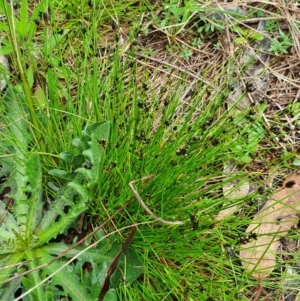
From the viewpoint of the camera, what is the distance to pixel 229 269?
1399 millimetres

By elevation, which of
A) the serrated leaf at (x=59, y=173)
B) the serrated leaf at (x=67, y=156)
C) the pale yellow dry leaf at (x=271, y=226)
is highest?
the serrated leaf at (x=67, y=156)

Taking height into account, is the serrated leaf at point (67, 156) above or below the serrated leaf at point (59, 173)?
above

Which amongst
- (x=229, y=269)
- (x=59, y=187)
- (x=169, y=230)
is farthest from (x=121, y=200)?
(x=229, y=269)

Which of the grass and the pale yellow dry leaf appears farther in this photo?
the pale yellow dry leaf

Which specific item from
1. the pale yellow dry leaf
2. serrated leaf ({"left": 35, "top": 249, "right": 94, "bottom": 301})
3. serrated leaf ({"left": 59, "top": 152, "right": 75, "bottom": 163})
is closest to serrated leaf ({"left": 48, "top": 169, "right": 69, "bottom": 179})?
serrated leaf ({"left": 59, "top": 152, "right": 75, "bottom": 163})

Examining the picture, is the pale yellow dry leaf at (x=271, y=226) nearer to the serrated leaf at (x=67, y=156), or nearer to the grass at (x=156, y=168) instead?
the grass at (x=156, y=168)

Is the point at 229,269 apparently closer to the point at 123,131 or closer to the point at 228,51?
the point at 123,131

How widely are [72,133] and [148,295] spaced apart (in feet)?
1.76

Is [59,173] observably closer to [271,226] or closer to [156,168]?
[156,168]

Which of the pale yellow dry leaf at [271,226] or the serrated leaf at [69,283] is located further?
the pale yellow dry leaf at [271,226]

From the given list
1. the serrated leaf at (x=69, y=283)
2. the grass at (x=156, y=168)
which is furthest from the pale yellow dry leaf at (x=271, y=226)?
the serrated leaf at (x=69, y=283)

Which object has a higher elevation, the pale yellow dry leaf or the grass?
the grass

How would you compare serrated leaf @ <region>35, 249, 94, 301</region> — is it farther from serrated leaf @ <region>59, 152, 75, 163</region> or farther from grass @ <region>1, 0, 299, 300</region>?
serrated leaf @ <region>59, 152, 75, 163</region>

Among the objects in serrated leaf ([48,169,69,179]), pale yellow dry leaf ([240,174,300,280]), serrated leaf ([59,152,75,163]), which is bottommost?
pale yellow dry leaf ([240,174,300,280])
